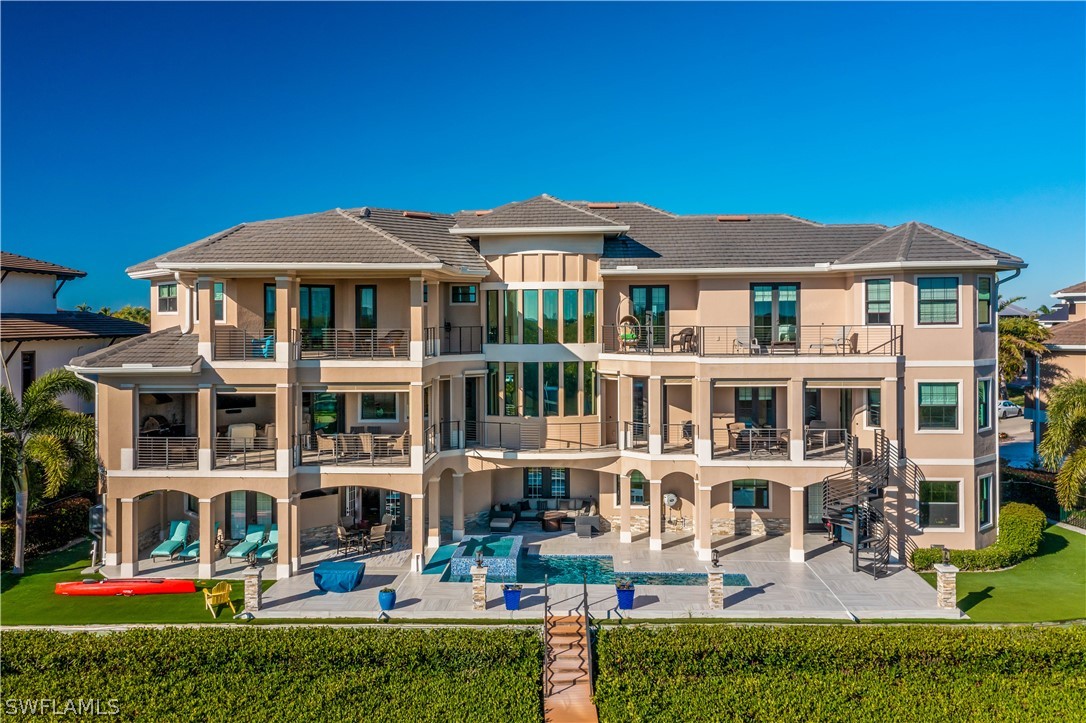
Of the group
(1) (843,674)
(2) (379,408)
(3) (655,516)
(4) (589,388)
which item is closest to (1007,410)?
(3) (655,516)

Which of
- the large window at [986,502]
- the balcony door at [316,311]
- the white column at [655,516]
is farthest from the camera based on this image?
the balcony door at [316,311]

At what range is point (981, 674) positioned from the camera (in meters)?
14.6

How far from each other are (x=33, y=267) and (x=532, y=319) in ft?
78.0

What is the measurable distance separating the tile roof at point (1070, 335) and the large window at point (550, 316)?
27503 millimetres

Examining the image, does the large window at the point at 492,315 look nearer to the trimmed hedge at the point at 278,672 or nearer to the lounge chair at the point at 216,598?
the lounge chair at the point at 216,598

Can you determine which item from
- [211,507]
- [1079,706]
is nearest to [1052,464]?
[1079,706]

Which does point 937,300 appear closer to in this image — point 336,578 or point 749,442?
point 749,442

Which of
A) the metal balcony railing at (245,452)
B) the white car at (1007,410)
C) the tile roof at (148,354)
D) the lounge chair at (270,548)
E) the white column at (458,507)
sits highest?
the tile roof at (148,354)

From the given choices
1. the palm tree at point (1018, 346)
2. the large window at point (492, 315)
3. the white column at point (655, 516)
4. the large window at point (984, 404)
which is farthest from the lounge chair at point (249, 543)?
the palm tree at point (1018, 346)

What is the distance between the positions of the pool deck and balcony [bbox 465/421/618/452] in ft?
12.3

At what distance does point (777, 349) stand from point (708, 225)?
6.21 metres

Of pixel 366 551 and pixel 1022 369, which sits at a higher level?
pixel 1022 369

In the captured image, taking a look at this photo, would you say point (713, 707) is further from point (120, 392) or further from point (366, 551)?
point (120, 392)

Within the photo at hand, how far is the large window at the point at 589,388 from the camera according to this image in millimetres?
25094
